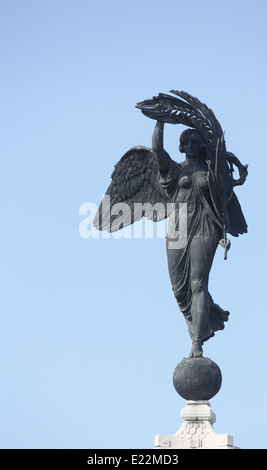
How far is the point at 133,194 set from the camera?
24.2 meters

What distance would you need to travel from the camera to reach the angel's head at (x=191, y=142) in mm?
23422

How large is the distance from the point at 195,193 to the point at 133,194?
1267mm

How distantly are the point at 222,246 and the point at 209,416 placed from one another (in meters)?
2.66

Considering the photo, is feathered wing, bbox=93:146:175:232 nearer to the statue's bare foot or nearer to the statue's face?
the statue's face

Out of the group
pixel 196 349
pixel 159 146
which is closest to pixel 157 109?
pixel 159 146

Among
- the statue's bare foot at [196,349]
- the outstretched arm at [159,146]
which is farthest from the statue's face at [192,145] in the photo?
the statue's bare foot at [196,349]

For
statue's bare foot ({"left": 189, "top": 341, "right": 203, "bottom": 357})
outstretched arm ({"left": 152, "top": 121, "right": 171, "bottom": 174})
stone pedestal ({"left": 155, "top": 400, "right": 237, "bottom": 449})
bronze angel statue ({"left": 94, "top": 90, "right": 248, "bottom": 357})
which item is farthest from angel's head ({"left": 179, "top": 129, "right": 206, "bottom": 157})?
stone pedestal ({"left": 155, "top": 400, "right": 237, "bottom": 449})

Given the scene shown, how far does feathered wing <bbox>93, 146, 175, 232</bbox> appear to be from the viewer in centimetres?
2391

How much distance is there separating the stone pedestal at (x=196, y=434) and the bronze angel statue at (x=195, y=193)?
2.77ft

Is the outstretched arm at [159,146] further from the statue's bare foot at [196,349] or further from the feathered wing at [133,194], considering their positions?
the statue's bare foot at [196,349]

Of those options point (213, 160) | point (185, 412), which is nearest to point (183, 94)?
point (213, 160)
